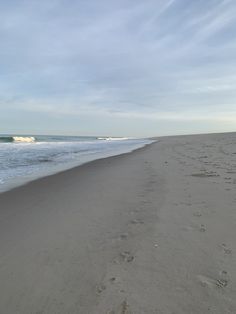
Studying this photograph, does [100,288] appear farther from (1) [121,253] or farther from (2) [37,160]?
(2) [37,160]

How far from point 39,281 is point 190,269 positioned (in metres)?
1.54

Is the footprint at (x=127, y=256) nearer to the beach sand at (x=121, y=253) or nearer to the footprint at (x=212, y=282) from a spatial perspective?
the beach sand at (x=121, y=253)

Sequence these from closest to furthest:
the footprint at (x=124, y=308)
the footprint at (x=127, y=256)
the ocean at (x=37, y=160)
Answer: the footprint at (x=124, y=308)
the footprint at (x=127, y=256)
the ocean at (x=37, y=160)

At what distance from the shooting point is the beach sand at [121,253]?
2.56 metres

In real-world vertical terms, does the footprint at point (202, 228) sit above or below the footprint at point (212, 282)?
above

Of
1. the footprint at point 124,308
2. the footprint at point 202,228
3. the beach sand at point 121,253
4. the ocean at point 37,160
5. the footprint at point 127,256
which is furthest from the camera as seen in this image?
the ocean at point 37,160

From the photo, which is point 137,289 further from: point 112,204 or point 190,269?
point 112,204

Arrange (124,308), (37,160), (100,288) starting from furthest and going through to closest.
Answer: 1. (37,160)
2. (100,288)
3. (124,308)

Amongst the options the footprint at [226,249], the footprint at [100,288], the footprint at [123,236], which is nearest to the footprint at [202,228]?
the footprint at [226,249]

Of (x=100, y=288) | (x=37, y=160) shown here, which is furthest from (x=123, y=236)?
(x=37, y=160)

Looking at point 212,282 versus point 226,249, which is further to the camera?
point 226,249

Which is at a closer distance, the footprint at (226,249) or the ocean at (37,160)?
the footprint at (226,249)

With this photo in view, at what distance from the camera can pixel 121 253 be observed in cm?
350

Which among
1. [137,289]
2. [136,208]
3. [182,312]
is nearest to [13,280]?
[137,289]
